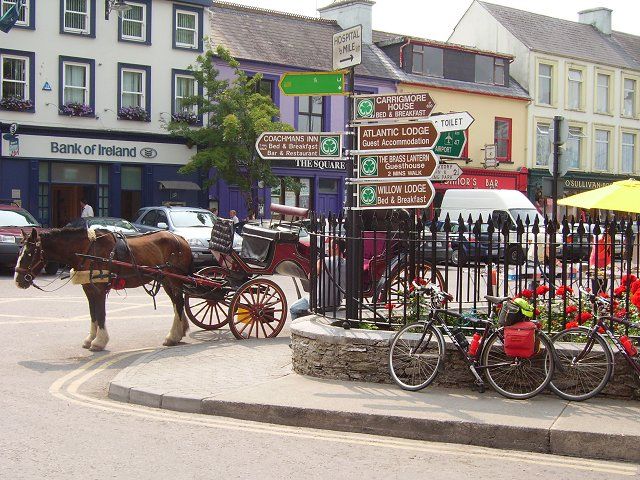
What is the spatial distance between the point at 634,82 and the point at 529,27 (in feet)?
24.1

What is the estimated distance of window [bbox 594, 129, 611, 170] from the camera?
45188mm

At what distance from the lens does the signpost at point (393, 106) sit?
8.59 m

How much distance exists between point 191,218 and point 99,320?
1186 cm

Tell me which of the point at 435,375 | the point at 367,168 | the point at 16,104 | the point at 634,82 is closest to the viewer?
the point at 435,375

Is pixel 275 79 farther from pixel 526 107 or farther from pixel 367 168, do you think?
pixel 367 168

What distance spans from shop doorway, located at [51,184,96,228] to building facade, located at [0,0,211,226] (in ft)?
0.12

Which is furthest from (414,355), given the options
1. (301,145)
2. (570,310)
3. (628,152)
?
(628,152)

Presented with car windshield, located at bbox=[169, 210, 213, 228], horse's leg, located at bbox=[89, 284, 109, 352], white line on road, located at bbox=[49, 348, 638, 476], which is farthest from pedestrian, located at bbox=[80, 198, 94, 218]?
white line on road, located at bbox=[49, 348, 638, 476]

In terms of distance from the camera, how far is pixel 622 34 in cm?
4894

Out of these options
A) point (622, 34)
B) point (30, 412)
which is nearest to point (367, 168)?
point (30, 412)

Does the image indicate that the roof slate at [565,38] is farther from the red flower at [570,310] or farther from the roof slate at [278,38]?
the red flower at [570,310]

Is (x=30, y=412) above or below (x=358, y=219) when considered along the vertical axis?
below

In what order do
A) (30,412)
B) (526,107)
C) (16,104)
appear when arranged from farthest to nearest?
(526,107)
(16,104)
(30,412)

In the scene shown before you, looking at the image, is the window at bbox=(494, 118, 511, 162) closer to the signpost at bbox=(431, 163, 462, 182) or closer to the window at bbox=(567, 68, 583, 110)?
the window at bbox=(567, 68, 583, 110)
